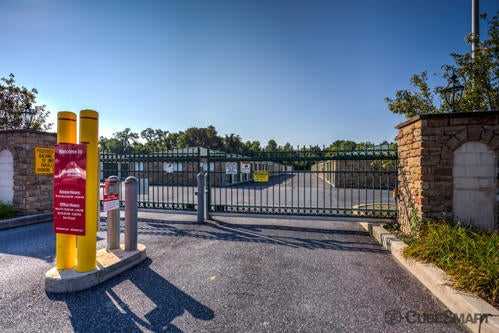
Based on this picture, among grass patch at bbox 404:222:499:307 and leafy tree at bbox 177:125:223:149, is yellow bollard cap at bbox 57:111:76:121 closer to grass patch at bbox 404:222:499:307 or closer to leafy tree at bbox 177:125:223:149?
grass patch at bbox 404:222:499:307

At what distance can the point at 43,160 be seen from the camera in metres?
8.10

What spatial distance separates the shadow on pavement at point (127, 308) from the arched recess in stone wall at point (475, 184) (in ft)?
16.3

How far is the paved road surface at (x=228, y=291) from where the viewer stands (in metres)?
3.04

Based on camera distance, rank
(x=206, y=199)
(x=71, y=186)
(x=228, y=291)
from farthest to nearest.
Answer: (x=206, y=199)
(x=71, y=186)
(x=228, y=291)

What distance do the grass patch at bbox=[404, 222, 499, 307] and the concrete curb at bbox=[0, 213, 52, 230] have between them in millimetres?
9061

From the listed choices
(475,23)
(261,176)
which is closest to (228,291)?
(261,176)

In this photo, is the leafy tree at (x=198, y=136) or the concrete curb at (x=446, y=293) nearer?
the concrete curb at (x=446, y=293)

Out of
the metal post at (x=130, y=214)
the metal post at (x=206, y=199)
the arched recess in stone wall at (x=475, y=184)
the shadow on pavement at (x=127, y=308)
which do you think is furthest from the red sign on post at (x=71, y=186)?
the arched recess in stone wall at (x=475, y=184)

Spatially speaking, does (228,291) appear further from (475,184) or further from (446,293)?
(475,184)

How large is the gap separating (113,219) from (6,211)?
5.14 meters

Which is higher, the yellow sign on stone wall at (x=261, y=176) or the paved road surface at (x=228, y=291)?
the yellow sign on stone wall at (x=261, y=176)

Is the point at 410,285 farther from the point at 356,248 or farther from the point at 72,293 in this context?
the point at 72,293

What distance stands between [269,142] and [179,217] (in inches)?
4515

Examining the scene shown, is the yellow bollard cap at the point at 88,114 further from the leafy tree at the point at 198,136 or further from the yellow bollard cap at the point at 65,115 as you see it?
the leafy tree at the point at 198,136
